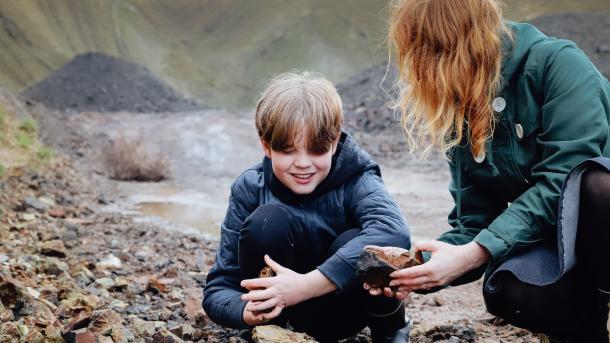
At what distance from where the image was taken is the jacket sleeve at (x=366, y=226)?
2.21m

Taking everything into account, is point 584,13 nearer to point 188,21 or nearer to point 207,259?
point 207,259

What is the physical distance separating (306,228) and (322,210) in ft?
0.28

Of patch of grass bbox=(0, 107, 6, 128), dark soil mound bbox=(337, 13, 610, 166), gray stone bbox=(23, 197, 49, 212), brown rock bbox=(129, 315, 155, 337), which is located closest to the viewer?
brown rock bbox=(129, 315, 155, 337)

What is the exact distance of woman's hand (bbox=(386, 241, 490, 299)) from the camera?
6.69 feet

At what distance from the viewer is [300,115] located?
7.59 feet

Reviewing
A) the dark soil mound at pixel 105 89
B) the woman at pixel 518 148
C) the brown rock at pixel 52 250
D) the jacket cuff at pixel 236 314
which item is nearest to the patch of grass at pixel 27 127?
the brown rock at pixel 52 250

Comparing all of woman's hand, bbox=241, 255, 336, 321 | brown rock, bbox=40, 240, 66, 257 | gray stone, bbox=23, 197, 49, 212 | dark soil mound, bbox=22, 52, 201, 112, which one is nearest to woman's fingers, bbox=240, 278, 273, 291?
woman's hand, bbox=241, 255, 336, 321

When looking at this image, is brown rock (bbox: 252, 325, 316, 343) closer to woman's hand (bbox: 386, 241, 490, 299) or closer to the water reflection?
woman's hand (bbox: 386, 241, 490, 299)

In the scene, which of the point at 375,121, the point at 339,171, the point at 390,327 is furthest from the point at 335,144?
the point at 375,121

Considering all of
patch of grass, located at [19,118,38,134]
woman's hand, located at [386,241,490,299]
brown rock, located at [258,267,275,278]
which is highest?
patch of grass, located at [19,118,38,134]

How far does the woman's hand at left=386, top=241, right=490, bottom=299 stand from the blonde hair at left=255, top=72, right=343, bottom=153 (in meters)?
0.49

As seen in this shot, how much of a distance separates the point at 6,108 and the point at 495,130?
1248 cm

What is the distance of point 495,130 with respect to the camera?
2.24 meters

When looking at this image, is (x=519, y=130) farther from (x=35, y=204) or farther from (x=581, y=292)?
(x=35, y=204)
